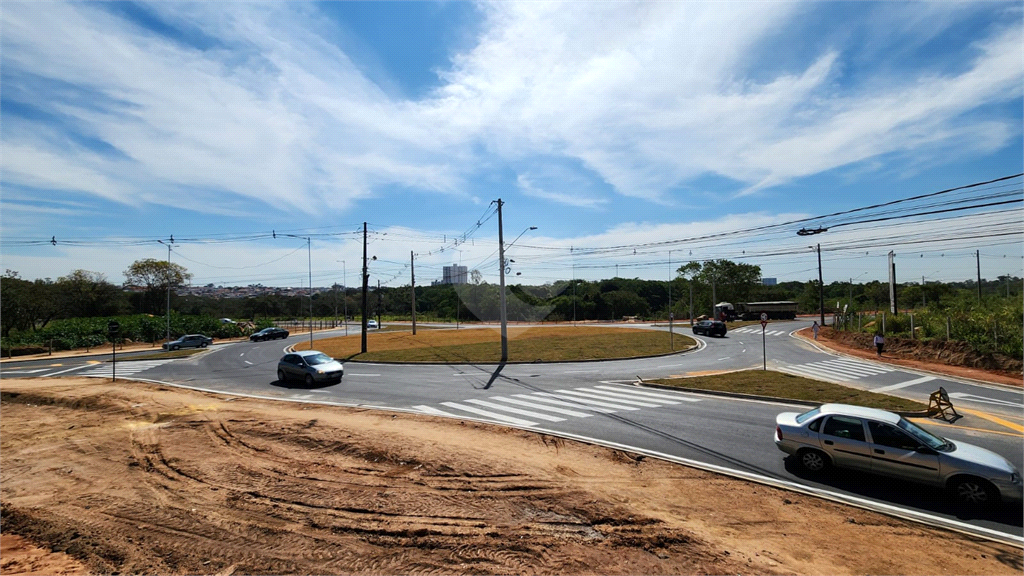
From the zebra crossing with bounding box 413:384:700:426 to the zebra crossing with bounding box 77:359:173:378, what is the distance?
25703 millimetres

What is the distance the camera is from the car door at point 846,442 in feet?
31.6

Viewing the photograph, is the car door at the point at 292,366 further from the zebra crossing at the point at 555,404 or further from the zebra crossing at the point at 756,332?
the zebra crossing at the point at 756,332

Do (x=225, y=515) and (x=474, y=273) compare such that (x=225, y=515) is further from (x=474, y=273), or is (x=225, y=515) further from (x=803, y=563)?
(x=474, y=273)

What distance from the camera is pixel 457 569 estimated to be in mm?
6699

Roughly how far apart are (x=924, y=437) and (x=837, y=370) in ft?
68.3

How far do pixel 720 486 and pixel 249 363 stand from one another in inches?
1347

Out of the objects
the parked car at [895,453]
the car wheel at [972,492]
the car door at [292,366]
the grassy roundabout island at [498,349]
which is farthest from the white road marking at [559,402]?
the car door at [292,366]

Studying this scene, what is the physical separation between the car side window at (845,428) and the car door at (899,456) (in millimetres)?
186

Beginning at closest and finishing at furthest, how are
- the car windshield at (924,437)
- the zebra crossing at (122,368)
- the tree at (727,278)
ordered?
1. the car windshield at (924,437)
2. the zebra crossing at (122,368)
3. the tree at (727,278)

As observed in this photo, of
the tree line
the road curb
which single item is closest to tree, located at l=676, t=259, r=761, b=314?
the tree line

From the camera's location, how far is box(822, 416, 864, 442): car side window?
977cm

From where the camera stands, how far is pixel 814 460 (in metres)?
10.2

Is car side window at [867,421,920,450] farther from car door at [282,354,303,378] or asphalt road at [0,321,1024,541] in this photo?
car door at [282,354,303,378]

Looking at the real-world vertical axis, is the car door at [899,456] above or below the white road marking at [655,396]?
above
